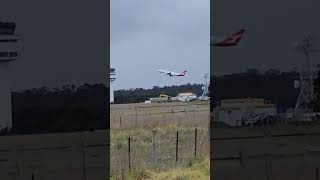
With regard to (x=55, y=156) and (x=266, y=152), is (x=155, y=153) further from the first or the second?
(x=55, y=156)

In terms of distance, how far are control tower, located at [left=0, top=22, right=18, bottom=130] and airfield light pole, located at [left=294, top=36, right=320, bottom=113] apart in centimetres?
322

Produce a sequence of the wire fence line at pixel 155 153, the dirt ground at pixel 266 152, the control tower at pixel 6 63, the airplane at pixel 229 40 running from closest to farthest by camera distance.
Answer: the control tower at pixel 6 63
the airplane at pixel 229 40
the dirt ground at pixel 266 152
the wire fence line at pixel 155 153

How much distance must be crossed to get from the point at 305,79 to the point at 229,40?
106cm

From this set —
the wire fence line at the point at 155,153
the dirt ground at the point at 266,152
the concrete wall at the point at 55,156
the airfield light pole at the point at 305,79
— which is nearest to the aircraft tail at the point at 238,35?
the airfield light pole at the point at 305,79

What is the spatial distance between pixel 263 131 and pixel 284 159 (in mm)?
425

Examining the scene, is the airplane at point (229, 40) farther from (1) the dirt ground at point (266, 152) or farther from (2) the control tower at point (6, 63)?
(2) the control tower at point (6, 63)

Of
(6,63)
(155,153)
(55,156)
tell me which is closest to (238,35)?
(55,156)

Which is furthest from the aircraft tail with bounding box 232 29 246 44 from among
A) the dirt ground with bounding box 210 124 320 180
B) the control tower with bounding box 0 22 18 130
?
the control tower with bounding box 0 22 18 130

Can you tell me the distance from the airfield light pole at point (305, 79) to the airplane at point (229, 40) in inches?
27.1

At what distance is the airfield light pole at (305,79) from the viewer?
6.73 meters

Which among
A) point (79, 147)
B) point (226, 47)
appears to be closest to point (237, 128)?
point (226, 47)

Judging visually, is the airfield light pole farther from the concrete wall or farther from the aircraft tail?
the concrete wall

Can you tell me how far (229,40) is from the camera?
6574mm

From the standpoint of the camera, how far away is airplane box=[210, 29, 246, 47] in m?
6.51
